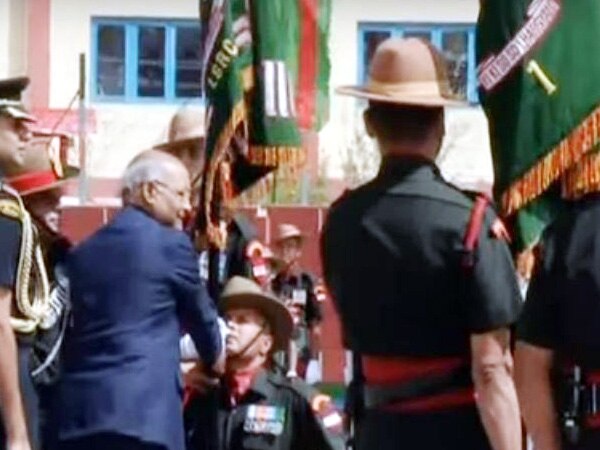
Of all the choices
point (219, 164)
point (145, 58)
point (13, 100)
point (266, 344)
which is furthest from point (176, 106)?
point (266, 344)

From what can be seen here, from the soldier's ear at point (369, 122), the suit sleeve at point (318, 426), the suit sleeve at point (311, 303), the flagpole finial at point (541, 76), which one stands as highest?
the flagpole finial at point (541, 76)

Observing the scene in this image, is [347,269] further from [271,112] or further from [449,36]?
[449,36]

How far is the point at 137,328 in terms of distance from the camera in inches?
299

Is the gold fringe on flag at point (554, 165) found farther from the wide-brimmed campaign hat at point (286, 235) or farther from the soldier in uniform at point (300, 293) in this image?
the wide-brimmed campaign hat at point (286, 235)

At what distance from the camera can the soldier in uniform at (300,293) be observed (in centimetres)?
1834

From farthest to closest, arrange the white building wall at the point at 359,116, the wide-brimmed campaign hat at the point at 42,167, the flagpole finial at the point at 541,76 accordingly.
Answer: the white building wall at the point at 359,116 < the wide-brimmed campaign hat at the point at 42,167 < the flagpole finial at the point at 541,76

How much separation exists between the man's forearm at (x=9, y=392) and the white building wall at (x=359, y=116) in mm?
25173

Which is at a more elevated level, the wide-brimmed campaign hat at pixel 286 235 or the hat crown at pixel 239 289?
the hat crown at pixel 239 289

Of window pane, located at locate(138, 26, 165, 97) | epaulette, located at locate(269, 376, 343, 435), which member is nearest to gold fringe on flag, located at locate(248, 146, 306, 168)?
epaulette, located at locate(269, 376, 343, 435)

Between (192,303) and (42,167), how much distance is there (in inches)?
51.0

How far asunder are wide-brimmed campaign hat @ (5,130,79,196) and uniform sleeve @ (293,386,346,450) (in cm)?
140

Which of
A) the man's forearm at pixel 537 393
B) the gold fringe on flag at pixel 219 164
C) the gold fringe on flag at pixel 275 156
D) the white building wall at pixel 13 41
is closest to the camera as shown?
the man's forearm at pixel 537 393

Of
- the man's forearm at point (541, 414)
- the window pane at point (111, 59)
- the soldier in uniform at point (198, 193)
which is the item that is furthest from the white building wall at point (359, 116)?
the man's forearm at point (541, 414)

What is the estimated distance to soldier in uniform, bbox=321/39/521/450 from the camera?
5840mm
